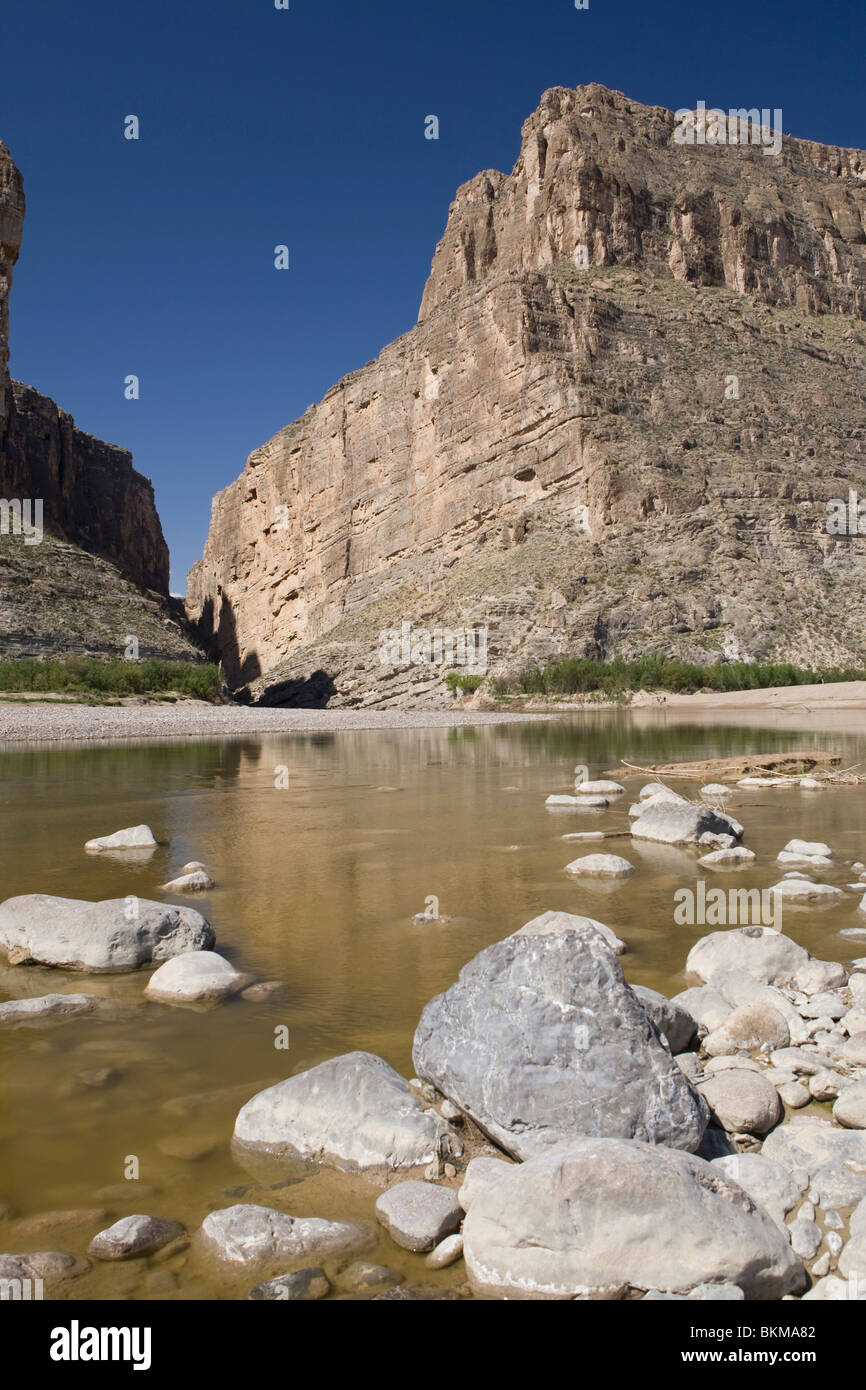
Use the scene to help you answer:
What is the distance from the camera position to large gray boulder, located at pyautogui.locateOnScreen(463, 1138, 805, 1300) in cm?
342

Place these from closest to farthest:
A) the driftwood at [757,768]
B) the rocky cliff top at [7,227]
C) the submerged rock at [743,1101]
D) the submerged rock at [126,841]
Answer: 1. the submerged rock at [743,1101]
2. the submerged rock at [126,841]
3. the driftwood at [757,768]
4. the rocky cliff top at [7,227]

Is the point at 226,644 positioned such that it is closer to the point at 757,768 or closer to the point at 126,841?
the point at 757,768

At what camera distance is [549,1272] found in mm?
3492

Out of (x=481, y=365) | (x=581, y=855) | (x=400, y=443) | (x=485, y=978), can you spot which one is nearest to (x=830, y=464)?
(x=481, y=365)

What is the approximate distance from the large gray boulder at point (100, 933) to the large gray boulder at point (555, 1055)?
3.36 meters

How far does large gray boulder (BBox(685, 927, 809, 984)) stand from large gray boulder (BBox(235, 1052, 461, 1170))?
2973 mm

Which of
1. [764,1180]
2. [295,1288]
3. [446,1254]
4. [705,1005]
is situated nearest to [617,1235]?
[446,1254]

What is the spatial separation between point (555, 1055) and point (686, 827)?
27.4 ft

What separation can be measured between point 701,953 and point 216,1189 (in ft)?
A: 14.0

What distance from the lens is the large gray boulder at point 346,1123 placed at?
4.50 metres

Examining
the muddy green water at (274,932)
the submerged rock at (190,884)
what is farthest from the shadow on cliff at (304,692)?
the submerged rock at (190,884)

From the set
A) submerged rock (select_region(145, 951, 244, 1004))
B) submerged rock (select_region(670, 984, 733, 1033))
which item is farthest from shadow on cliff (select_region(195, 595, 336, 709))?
submerged rock (select_region(670, 984, 733, 1033))

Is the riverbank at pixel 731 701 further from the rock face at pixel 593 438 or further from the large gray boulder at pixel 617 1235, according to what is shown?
the large gray boulder at pixel 617 1235
